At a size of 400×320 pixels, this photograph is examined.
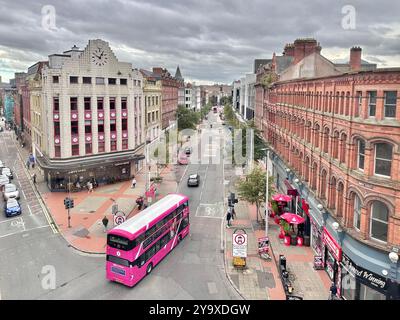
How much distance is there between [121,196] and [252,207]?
14.3 metres

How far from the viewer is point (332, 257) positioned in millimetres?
21641

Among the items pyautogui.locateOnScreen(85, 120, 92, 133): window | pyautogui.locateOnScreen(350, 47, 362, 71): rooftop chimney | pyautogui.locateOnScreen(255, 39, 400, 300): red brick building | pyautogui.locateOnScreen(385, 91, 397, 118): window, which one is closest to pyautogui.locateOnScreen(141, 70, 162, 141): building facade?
pyautogui.locateOnScreen(85, 120, 92, 133): window

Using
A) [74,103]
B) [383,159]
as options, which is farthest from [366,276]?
[74,103]

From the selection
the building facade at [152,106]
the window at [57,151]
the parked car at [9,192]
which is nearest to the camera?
the parked car at [9,192]

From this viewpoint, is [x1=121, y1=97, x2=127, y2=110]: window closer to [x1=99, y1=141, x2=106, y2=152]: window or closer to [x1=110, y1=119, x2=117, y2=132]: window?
[x1=110, y1=119, x2=117, y2=132]: window

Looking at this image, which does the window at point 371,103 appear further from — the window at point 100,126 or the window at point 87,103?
the window at point 100,126

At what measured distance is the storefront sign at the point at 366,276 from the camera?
55.0 feet

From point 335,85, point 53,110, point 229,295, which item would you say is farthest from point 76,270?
point 53,110

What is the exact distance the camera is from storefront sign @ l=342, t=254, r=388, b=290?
1677 cm

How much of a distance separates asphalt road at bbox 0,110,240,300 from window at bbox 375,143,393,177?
9.73m

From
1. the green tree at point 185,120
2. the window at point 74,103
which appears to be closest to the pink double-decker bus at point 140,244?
the window at point 74,103

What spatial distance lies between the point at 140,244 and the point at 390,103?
14.4 metres

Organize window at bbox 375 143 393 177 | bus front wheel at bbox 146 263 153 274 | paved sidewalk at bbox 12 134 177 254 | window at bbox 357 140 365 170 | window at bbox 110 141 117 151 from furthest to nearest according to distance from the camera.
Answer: window at bbox 110 141 117 151 → paved sidewalk at bbox 12 134 177 254 → bus front wheel at bbox 146 263 153 274 → window at bbox 357 140 365 170 → window at bbox 375 143 393 177

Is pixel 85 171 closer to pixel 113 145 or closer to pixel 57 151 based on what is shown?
pixel 57 151
